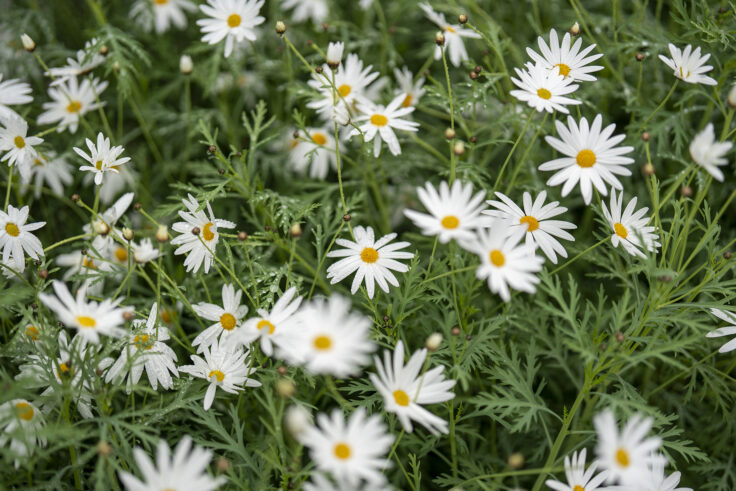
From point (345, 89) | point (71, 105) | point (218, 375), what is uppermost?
point (71, 105)

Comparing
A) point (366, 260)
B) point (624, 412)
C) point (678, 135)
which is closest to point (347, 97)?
point (366, 260)

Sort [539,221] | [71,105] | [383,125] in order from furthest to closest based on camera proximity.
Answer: [71,105], [383,125], [539,221]

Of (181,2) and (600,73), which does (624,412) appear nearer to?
(600,73)

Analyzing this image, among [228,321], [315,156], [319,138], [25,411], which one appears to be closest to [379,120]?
[319,138]

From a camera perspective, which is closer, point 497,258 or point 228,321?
point 497,258

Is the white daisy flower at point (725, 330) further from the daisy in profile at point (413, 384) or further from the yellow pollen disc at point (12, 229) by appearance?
the yellow pollen disc at point (12, 229)

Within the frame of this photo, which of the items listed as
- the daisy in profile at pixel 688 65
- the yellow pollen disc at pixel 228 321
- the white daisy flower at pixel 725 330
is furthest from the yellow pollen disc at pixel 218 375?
the daisy in profile at pixel 688 65

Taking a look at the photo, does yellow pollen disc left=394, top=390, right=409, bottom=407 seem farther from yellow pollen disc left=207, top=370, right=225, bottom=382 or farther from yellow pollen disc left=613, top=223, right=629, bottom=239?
yellow pollen disc left=613, top=223, right=629, bottom=239

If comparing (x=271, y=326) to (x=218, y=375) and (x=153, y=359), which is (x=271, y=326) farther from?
(x=153, y=359)
